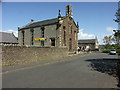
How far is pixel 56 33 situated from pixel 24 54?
16650 millimetres

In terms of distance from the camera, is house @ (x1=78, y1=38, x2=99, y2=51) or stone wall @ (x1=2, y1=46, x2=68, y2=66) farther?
house @ (x1=78, y1=38, x2=99, y2=51)

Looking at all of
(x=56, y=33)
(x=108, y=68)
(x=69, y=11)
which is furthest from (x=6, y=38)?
(x=108, y=68)

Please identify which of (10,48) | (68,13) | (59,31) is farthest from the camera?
(68,13)

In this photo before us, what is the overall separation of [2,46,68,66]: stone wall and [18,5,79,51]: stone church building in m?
9.92

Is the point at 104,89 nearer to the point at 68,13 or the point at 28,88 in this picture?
the point at 28,88

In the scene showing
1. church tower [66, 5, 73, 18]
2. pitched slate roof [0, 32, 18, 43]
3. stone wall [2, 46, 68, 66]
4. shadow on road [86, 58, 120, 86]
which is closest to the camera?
shadow on road [86, 58, 120, 86]

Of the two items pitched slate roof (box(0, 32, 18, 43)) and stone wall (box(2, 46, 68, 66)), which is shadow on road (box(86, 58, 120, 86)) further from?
pitched slate roof (box(0, 32, 18, 43))

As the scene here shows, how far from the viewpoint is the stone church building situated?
29938 mm

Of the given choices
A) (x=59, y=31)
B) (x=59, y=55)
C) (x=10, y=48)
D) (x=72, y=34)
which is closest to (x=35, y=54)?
(x=10, y=48)

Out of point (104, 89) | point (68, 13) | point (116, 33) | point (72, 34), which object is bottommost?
point (104, 89)

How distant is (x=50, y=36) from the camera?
3145 cm

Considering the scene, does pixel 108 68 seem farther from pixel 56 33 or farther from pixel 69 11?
pixel 69 11

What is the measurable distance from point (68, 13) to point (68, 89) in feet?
103

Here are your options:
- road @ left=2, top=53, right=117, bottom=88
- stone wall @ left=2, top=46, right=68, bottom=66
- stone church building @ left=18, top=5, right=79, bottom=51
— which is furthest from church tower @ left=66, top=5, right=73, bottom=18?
road @ left=2, top=53, right=117, bottom=88
